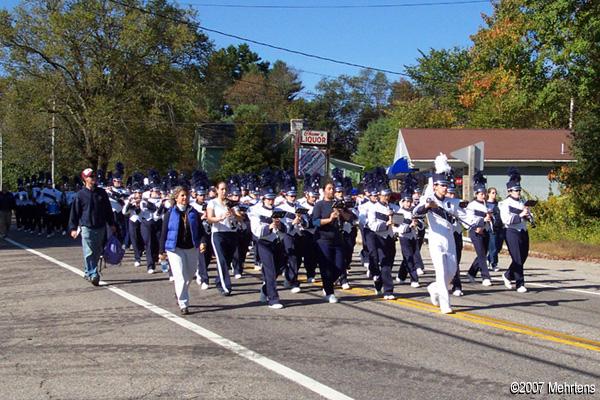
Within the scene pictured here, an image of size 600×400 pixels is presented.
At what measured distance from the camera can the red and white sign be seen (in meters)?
36.8

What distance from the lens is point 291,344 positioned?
27.1ft

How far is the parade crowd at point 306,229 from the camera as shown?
1047 centimetres

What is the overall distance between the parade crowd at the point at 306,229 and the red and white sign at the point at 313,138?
778 inches

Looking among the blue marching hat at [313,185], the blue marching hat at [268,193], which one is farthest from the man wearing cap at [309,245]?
the blue marching hat at [268,193]

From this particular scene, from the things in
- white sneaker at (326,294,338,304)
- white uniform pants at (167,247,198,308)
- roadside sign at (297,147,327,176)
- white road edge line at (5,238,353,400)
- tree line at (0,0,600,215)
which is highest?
tree line at (0,0,600,215)

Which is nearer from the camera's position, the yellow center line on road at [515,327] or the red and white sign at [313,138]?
the yellow center line on road at [515,327]

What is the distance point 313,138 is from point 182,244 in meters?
26.9

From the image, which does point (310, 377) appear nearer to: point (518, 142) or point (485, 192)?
point (485, 192)

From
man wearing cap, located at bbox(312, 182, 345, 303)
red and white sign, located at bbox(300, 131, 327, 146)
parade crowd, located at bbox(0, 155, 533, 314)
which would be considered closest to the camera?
parade crowd, located at bbox(0, 155, 533, 314)

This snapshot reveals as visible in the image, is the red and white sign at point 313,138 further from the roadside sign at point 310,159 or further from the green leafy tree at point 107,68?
the green leafy tree at point 107,68

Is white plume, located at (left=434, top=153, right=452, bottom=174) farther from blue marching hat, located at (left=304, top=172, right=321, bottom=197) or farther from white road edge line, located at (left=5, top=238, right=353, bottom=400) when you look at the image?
white road edge line, located at (left=5, top=238, right=353, bottom=400)

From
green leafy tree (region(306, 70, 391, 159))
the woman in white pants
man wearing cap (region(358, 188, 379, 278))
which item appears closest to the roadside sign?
man wearing cap (region(358, 188, 379, 278))

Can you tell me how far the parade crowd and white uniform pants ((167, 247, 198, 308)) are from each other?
1 centimetres

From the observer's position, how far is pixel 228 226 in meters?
12.2
